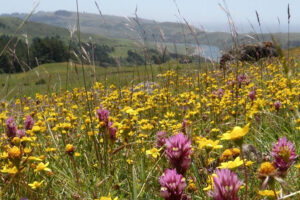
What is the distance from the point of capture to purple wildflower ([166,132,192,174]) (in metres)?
1.64

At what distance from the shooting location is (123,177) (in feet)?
9.70

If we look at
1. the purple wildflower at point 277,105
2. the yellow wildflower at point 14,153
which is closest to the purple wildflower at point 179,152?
the yellow wildflower at point 14,153

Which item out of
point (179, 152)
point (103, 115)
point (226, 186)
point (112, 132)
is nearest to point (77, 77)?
point (103, 115)

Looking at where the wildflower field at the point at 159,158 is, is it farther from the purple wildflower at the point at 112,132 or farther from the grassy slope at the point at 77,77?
the grassy slope at the point at 77,77

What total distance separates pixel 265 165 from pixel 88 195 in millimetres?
1453

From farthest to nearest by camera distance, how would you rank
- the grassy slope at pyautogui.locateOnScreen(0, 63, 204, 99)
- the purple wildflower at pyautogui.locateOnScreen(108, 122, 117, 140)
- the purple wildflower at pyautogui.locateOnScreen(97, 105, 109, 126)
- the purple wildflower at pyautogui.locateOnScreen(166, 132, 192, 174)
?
the grassy slope at pyautogui.locateOnScreen(0, 63, 204, 99) → the purple wildflower at pyautogui.locateOnScreen(97, 105, 109, 126) → the purple wildflower at pyautogui.locateOnScreen(108, 122, 117, 140) → the purple wildflower at pyautogui.locateOnScreen(166, 132, 192, 174)

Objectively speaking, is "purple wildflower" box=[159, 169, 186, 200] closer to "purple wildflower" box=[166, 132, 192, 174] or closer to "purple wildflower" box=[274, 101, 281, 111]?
"purple wildflower" box=[166, 132, 192, 174]

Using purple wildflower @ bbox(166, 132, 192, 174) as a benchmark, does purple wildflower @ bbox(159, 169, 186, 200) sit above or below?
below

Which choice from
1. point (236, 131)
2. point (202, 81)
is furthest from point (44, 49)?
point (236, 131)

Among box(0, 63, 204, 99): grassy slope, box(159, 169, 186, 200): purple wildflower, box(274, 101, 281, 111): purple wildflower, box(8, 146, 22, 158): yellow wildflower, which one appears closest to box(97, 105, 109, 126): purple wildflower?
box(0, 63, 204, 99): grassy slope

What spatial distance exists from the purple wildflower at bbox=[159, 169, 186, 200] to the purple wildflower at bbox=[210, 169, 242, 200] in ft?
0.72

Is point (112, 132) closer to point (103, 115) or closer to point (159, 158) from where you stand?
point (103, 115)

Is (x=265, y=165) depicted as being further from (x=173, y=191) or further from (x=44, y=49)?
(x=44, y=49)

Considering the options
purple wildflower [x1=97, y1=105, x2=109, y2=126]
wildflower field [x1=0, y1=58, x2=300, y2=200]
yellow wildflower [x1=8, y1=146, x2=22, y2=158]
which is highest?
yellow wildflower [x1=8, y1=146, x2=22, y2=158]
